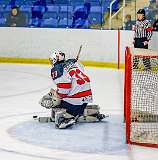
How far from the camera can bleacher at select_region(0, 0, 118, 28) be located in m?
10.8

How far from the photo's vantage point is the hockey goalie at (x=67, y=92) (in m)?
4.86

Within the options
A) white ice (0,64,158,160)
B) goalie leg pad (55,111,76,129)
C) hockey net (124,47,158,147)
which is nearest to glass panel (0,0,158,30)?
white ice (0,64,158,160)

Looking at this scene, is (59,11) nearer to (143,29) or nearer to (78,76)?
(143,29)

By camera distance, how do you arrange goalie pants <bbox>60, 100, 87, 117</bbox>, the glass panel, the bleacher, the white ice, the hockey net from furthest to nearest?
the bleacher → the glass panel → goalie pants <bbox>60, 100, 87, 117</bbox> → the hockey net → the white ice

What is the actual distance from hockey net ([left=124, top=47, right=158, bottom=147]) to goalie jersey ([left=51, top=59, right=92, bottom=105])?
0.41 m

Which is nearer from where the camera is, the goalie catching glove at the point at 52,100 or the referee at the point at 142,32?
the goalie catching glove at the point at 52,100

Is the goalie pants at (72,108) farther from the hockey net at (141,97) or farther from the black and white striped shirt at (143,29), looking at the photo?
the black and white striped shirt at (143,29)

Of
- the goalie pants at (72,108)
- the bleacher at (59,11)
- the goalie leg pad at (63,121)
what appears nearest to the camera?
the goalie leg pad at (63,121)

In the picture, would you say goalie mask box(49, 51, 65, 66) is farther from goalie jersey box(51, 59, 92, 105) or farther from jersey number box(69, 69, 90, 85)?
jersey number box(69, 69, 90, 85)

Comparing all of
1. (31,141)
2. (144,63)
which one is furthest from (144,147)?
(144,63)

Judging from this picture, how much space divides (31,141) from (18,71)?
5187 millimetres

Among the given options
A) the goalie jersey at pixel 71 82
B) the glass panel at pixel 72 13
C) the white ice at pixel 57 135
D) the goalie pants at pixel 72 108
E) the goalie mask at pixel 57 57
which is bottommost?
the white ice at pixel 57 135

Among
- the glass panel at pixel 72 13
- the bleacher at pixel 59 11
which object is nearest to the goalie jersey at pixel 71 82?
the glass panel at pixel 72 13

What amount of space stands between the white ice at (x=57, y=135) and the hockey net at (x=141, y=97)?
14 cm
